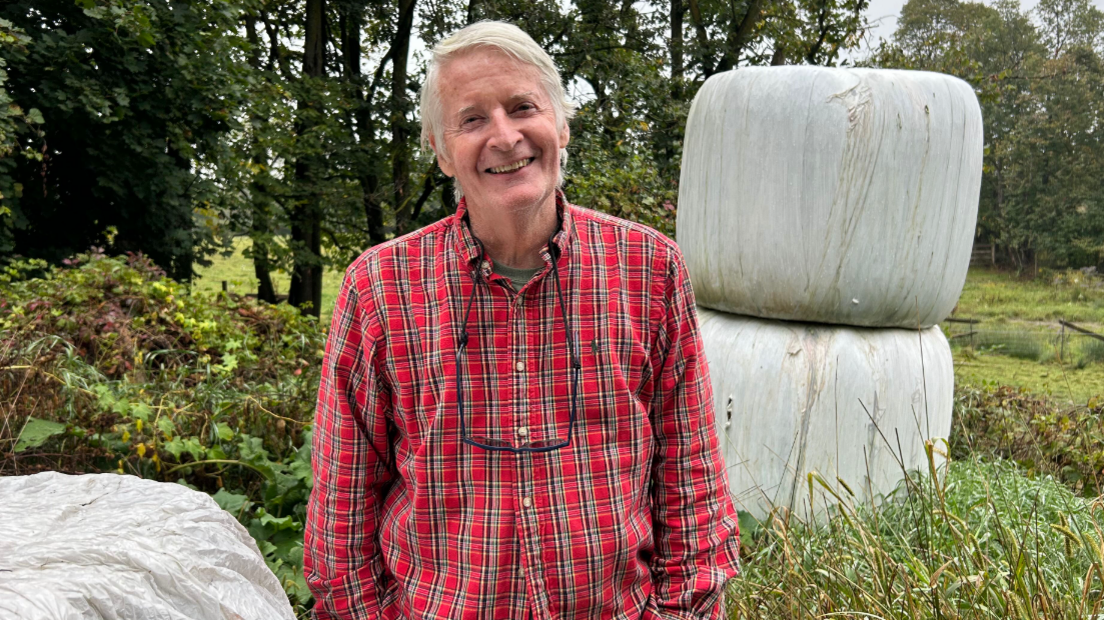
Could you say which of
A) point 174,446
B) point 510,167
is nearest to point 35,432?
point 174,446

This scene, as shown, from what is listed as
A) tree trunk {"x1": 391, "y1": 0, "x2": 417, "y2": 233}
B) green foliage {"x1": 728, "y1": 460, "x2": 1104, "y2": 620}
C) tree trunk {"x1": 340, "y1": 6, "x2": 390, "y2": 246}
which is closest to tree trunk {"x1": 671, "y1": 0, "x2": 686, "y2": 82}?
Answer: tree trunk {"x1": 391, "y1": 0, "x2": 417, "y2": 233}

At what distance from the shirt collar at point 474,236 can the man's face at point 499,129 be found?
0.05m

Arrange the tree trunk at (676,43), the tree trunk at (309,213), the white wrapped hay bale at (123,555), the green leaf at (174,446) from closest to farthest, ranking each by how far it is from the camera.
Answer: the white wrapped hay bale at (123,555) < the green leaf at (174,446) < the tree trunk at (676,43) < the tree trunk at (309,213)

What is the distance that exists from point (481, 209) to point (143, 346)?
384 centimetres

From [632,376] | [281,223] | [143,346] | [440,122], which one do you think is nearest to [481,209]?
[440,122]

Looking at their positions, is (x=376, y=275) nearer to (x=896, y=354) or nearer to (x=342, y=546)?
(x=342, y=546)

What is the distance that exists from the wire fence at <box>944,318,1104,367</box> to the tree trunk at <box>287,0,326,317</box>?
713cm

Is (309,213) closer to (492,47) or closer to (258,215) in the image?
(258,215)

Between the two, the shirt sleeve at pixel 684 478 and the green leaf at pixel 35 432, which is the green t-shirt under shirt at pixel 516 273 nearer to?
the shirt sleeve at pixel 684 478

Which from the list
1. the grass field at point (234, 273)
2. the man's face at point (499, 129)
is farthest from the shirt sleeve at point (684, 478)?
the grass field at point (234, 273)

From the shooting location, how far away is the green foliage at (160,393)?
3.09m

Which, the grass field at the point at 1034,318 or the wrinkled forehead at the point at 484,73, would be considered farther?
the grass field at the point at 1034,318

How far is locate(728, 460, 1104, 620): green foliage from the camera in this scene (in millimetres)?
2004

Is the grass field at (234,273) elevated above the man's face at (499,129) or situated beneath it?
situated beneath
